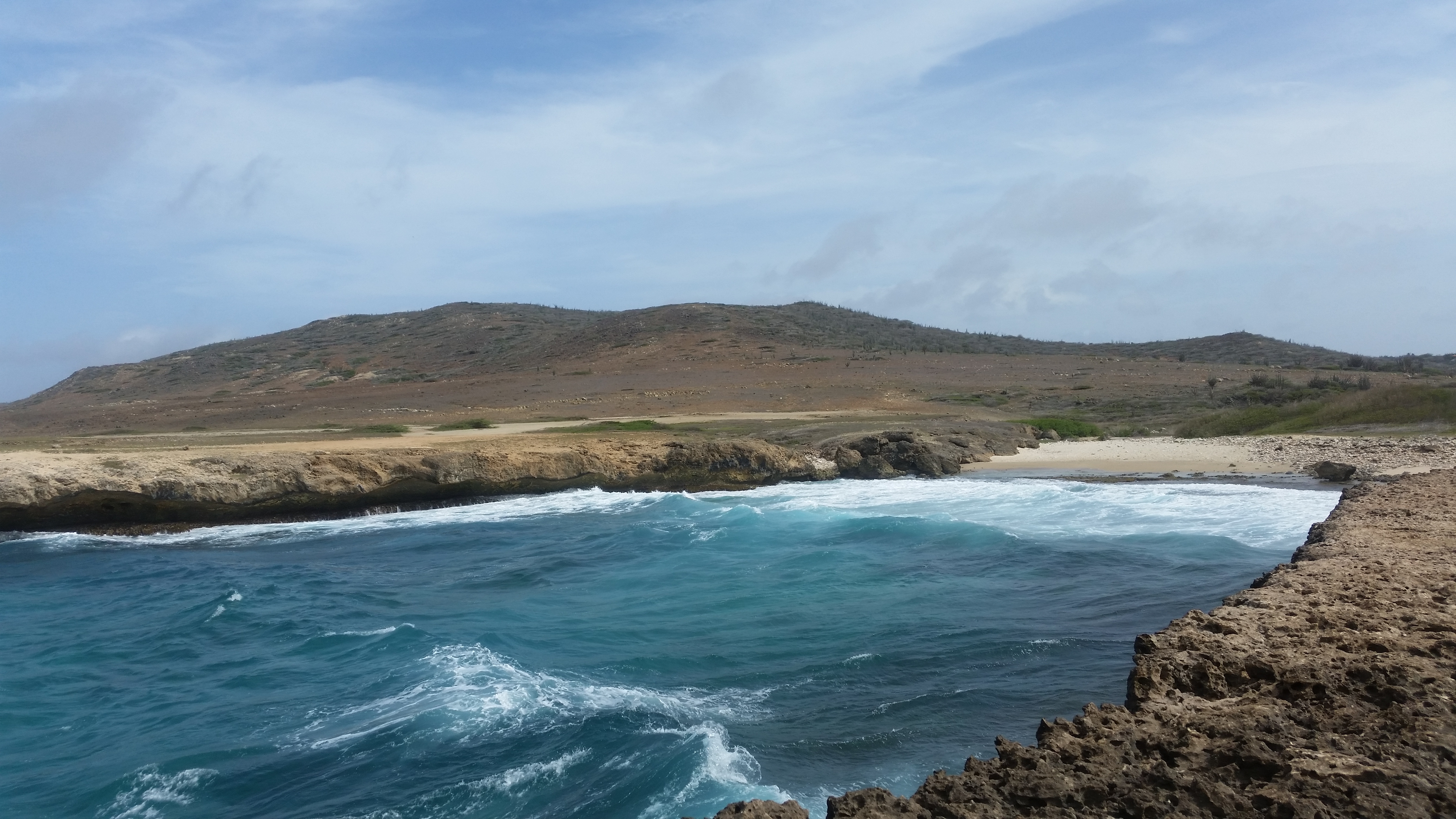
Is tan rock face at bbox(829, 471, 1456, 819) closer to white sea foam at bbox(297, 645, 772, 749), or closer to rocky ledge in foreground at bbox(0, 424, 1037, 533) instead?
white sea foam at bbox(297, 645, 772, 749)

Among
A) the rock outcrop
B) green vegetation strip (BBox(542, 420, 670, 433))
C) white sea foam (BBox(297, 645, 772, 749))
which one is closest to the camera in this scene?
white sea foam (BBox(297, 645, 772, 749))

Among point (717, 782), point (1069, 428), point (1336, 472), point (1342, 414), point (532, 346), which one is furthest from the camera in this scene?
point (532, 346)

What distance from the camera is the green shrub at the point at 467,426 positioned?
3023 cm

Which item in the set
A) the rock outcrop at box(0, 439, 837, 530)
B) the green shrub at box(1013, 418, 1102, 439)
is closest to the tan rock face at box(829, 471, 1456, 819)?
the rock outcrop at box(0, 439, 837, 530)

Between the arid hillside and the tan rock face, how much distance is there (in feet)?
98.7

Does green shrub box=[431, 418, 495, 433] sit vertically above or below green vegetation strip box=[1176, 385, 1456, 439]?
above

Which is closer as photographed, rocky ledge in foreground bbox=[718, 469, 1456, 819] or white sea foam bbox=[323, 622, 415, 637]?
rocky ledge in foreground bbox=[718, 469, 1456, 819]

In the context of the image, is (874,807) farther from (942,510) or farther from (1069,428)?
(1069,428)

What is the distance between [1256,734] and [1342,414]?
2627cm

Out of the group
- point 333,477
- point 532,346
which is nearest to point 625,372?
point 532,346

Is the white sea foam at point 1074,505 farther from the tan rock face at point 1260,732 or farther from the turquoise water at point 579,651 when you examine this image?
the tan rock face at point 1260,732

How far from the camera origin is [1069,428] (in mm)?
30750

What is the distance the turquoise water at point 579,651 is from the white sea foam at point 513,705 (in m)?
0.03

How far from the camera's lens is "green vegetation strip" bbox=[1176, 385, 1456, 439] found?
2448 centimetres
